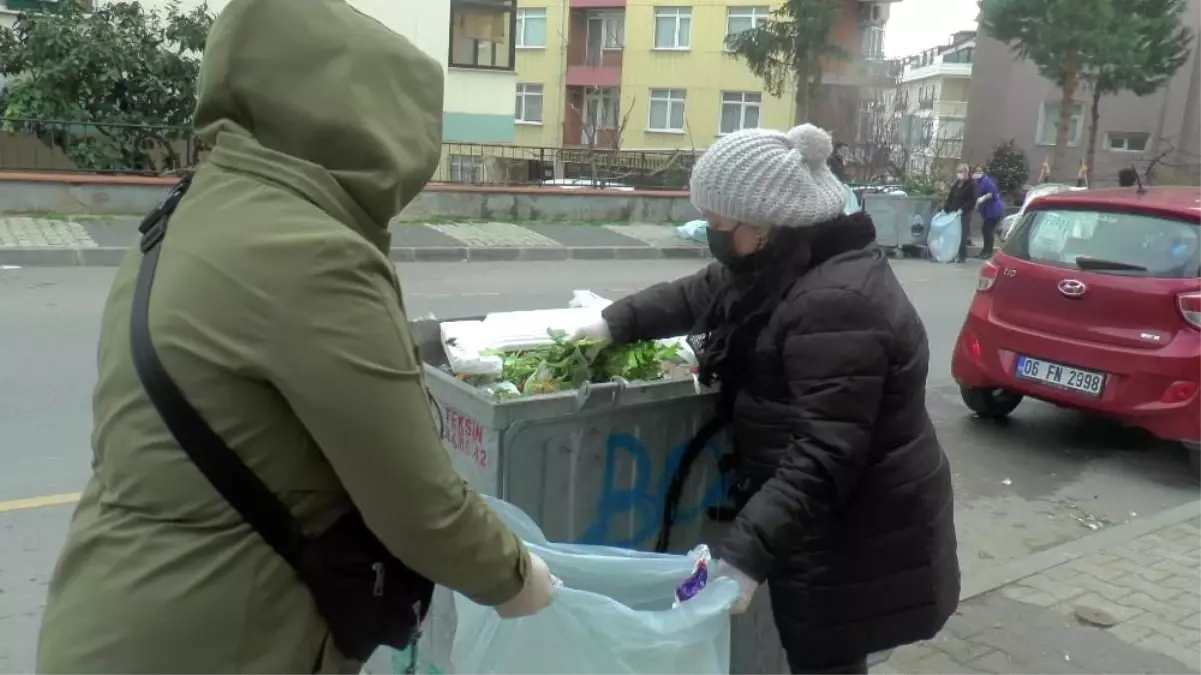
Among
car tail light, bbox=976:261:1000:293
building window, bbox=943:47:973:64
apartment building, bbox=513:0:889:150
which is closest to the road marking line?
car tail light, bbox=976:261:1000:293

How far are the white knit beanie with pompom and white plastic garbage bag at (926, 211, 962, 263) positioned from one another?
1621cm

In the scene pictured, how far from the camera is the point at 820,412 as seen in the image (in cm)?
224

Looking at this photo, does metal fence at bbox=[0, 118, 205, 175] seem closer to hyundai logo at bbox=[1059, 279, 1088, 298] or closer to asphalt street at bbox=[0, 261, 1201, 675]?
asphalt street at bbox=[0, 261, 1201, 675]

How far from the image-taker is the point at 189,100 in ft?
51.4

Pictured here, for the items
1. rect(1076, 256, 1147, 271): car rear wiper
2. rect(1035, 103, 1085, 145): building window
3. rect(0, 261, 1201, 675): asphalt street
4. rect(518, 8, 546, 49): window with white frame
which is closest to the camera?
rect(0, 261, 1201, 675): asphalt street

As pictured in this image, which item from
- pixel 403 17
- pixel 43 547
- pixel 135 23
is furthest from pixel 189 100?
pixel 43 547

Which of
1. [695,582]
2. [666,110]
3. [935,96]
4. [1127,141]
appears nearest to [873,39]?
[666,110]

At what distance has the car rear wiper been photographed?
246 inches

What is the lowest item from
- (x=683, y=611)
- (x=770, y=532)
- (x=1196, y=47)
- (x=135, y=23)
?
(x=683, y=611)

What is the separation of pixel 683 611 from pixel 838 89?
30377 mm

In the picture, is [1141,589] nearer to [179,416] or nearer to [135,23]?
[179,416]

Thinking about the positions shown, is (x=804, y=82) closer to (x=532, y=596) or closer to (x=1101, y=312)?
(x=1101, y=312)

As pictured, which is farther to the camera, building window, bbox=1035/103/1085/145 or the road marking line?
building window, bbox=1035/103/1085/145

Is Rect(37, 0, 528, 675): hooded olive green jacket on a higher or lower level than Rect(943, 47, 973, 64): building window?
lower
